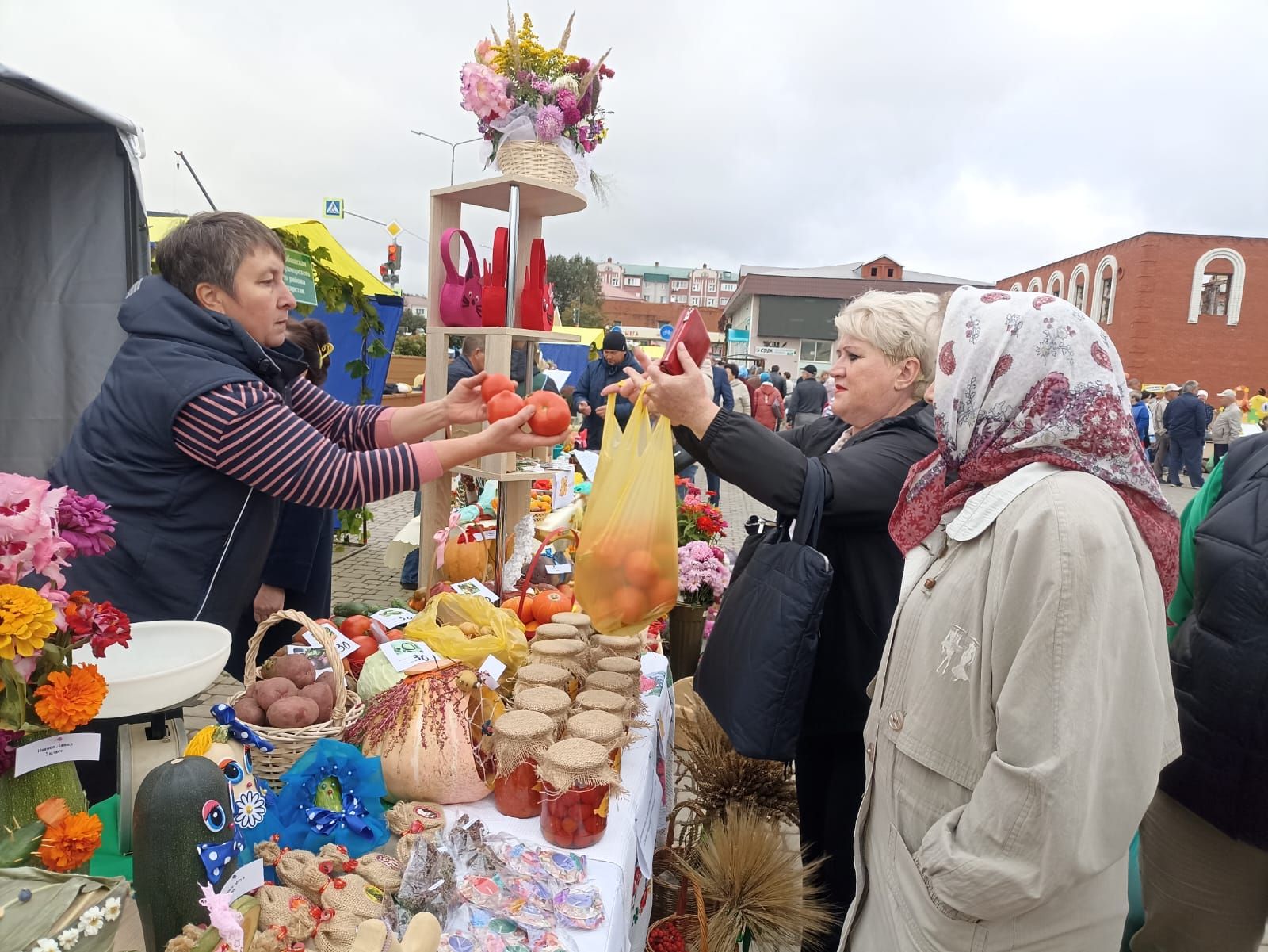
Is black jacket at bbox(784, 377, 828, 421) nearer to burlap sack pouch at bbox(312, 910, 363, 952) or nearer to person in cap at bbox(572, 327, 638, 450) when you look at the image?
person in cap at bbox(572, 327, 638, 450)

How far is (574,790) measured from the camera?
1.55m

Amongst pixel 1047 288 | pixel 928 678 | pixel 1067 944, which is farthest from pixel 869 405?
pixel 1047 288

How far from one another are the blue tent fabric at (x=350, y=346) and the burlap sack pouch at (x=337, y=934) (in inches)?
218

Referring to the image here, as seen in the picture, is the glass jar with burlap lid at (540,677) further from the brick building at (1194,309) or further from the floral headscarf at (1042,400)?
the brick building at (1194,309)

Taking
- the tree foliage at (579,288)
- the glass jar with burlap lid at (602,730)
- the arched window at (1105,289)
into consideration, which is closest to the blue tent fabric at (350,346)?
the glass jar with burlap lid at (602,730)

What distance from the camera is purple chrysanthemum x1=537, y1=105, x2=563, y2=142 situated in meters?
2.71

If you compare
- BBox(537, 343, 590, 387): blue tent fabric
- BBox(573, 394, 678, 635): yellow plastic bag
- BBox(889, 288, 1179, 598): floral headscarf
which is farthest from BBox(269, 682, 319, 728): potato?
BBox(537, 343, 590, 387): blue tent fabric

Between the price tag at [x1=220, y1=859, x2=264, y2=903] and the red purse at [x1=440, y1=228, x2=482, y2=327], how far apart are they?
2.00m

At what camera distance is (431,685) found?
1768mm

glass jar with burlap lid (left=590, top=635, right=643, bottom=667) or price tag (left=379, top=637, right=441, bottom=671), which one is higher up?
price tag (left=379, top=637, right=441, bottom=671)

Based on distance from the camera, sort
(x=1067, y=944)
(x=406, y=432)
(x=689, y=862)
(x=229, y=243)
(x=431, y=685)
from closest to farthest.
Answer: (x=1067, y=944), (x=431, y=685), (x=229, y=243), (x=689, y=862), (x=406, y=432)

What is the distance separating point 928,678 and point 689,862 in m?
1.44

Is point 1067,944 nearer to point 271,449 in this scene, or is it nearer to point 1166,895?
point 1166,895

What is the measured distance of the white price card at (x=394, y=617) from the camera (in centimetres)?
227
